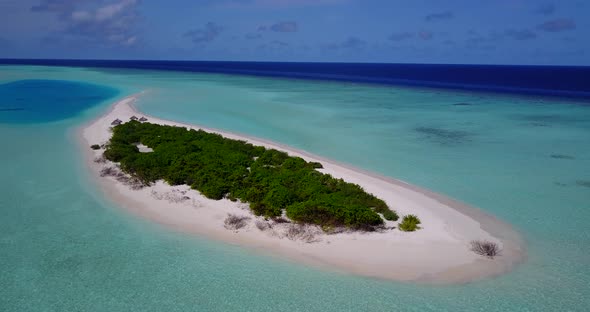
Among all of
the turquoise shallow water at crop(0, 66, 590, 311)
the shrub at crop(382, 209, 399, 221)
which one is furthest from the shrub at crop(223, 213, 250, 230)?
the shrub at crop(382, 209, 399, 221)

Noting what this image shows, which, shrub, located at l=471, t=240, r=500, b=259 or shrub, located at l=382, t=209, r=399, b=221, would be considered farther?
shrub, located at l=382, t=209, r=399, b=221

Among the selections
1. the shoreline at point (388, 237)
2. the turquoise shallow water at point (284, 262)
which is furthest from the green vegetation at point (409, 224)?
the turquoise shallow water at point (284, 262)

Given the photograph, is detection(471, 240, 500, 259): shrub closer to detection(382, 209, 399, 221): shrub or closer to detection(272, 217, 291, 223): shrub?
detection(382, 209, 399, 221): shrub

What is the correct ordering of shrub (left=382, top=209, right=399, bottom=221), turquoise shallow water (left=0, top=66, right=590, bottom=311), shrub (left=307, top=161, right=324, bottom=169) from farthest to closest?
1. shrub (left=307, top=161, right=324, bottom=169)
2. shrub (left=382, top=209, right=399, bottom=221)
3. turquoise shallow water (left=0, top=66, right=590, bottom=311)

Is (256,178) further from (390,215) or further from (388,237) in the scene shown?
(388,237)

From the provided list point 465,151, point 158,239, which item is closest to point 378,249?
point 158,239

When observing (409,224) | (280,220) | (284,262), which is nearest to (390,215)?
(409,224)
